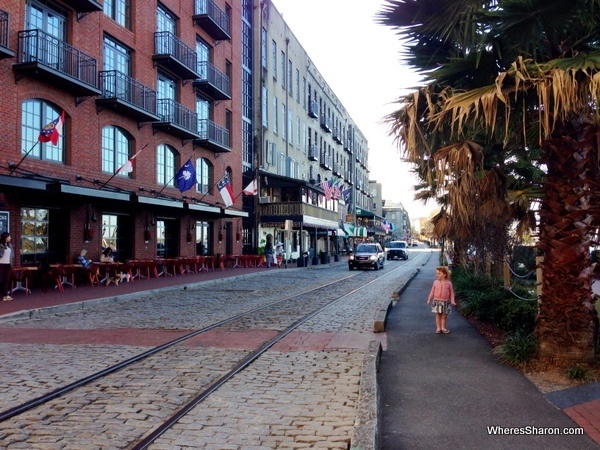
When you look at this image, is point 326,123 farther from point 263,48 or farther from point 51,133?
point 51,133

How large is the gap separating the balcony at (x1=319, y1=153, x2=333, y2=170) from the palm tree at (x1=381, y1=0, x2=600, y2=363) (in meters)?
49.5

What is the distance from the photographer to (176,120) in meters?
26.0

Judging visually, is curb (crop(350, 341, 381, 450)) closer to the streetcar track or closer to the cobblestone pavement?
the cobblestone pavement

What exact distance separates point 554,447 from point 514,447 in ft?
1.11

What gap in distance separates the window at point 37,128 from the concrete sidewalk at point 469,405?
14.0m

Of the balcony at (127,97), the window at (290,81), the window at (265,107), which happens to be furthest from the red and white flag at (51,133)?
the window at (290,81)

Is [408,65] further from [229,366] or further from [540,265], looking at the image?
[229,366]

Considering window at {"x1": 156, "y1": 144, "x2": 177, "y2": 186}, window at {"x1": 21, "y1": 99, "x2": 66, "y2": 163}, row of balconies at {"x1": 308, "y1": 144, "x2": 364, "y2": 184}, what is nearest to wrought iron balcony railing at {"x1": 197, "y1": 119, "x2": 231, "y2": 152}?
window at {"x1": 156, "y1": 144, "x2": 177, "y2": 186}

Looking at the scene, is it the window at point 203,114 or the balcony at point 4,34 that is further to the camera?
the window at point 203,114

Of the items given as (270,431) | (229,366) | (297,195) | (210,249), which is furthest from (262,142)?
(270,431)

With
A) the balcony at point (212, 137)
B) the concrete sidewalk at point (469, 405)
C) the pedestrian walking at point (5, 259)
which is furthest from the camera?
the balcony at point (212, 137)

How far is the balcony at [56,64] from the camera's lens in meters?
16.8

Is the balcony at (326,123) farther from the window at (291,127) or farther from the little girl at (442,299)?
the little girl at (442,299)

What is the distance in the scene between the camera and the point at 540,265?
7332 mm
